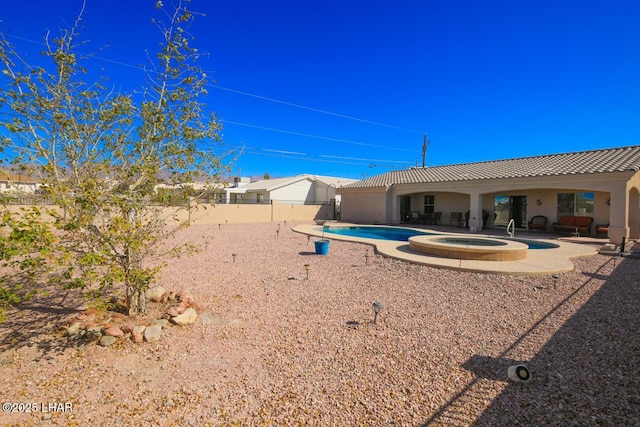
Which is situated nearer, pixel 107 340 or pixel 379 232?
pixel 107 340

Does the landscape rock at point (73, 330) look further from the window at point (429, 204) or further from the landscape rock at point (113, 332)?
the window at point (429, 204)

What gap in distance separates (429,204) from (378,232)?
658 centimetres

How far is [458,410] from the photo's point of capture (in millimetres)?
3195

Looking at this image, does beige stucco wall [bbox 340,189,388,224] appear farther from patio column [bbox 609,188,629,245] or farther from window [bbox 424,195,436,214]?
patio column [bbox 609,188,629,245]

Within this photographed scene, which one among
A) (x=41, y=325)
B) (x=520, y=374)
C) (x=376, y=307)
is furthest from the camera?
(x=376, y=307)

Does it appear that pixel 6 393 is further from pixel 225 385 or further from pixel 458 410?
pixel 458 410

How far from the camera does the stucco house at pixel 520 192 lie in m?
13.6

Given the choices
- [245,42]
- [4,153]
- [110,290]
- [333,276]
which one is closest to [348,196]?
[245,42]

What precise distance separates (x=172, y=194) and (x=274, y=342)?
106 inches

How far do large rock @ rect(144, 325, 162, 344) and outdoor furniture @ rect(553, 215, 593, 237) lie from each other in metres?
17.5

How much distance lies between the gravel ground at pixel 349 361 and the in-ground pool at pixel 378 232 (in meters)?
10.3

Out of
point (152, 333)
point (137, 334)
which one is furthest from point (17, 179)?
point (152, 333)

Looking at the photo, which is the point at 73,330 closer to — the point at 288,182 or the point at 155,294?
the point at 155,294

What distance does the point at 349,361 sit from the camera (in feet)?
13.5
